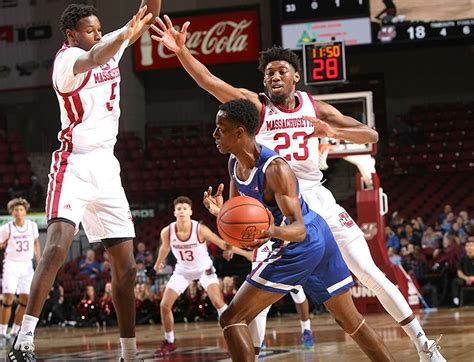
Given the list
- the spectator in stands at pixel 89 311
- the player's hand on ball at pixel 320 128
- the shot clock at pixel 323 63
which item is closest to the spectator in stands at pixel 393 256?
the shot clock at pixel 323 63

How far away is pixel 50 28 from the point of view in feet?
77.9

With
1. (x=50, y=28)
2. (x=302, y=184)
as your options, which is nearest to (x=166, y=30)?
(x=302, y=184)

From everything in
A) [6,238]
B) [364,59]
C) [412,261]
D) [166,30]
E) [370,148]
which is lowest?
[412,261]

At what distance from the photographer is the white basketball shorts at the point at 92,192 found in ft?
18.8

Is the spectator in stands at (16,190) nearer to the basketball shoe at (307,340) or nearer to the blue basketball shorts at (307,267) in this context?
the basketball shoe at (307,340)

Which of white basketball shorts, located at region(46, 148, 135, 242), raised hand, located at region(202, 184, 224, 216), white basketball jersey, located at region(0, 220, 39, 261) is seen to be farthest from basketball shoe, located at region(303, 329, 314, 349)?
white basketball jersey, located at region(0, 220, 39, 261)

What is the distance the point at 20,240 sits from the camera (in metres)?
13.5

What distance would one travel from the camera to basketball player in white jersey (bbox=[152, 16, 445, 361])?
20.7 ft

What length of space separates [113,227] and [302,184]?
4.71 feet

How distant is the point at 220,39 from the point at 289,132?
16707 millimetres

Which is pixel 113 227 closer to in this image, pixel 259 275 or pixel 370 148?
pixel 259 275

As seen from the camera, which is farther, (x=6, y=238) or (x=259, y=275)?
(x=6, y=238)

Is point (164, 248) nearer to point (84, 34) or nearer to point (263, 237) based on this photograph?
point (84, 34)

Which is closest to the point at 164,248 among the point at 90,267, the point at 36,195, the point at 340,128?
the point at 340,128
